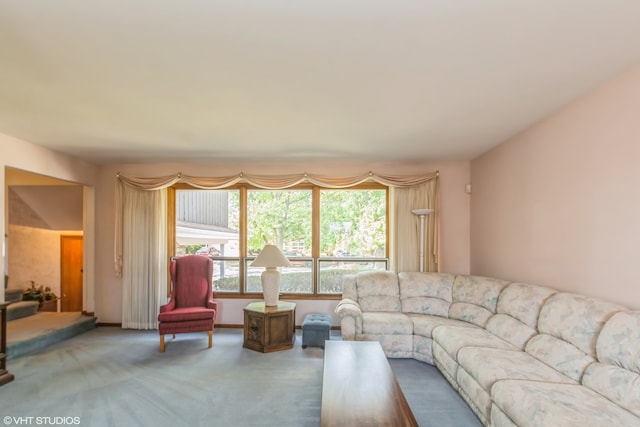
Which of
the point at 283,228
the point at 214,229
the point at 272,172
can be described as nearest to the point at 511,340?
the point at 283,228

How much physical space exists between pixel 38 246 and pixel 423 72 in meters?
7.45

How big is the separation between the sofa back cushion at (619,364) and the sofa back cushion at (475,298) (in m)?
1.27

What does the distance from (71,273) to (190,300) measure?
3790 mm

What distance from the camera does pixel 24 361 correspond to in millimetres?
3420

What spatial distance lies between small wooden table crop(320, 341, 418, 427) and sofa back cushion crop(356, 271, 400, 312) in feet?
4.03

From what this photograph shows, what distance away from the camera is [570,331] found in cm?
228

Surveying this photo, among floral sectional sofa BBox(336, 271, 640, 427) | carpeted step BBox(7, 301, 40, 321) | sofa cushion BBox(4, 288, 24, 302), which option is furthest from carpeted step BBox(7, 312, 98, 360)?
floral sectional sofa BBox(336, 271, 640, 427)

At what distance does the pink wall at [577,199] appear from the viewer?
2139mm

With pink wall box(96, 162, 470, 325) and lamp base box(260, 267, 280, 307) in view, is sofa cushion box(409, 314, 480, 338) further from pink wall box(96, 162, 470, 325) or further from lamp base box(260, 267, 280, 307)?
lamp base box(260, 267, 280, 307)

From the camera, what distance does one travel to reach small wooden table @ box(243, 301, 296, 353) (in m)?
3.69

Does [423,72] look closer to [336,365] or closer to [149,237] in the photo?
[336,365]

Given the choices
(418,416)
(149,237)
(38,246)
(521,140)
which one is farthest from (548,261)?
(38,246)

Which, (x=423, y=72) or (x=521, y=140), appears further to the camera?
(x=521, y=140)

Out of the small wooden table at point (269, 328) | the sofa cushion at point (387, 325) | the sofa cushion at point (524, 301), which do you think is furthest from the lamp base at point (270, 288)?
the sofa cushion at point (524, 301)
